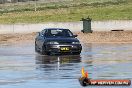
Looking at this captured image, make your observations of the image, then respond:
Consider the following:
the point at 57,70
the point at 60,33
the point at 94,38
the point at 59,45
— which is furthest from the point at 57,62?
the point at 94,38

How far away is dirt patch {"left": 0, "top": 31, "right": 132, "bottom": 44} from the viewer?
49.2m

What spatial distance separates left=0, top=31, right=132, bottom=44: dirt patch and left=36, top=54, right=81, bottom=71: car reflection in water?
1687 cm

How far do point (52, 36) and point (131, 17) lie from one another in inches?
1278

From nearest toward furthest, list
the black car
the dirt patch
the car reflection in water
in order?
1. the car reflection in water
2. the black car
3. the dirt patch

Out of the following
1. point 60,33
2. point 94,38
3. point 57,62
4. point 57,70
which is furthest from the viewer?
point 94,38

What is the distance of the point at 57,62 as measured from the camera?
28188 millimetres

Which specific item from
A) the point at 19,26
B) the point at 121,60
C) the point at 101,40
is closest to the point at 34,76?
the point at 121,60

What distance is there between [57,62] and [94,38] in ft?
73.3

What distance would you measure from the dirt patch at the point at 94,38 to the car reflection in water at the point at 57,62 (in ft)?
55.3

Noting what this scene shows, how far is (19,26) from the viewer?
5934 centimetres

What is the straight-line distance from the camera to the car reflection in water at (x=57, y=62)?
2541cm

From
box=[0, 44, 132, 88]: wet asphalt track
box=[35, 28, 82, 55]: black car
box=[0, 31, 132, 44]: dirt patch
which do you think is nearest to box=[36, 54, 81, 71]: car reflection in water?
box=[0, 44, 132, 88]: wet asphalt track

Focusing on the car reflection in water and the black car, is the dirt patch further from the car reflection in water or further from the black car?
the car reflection in water

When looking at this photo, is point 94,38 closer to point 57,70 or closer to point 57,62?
point 57,62
